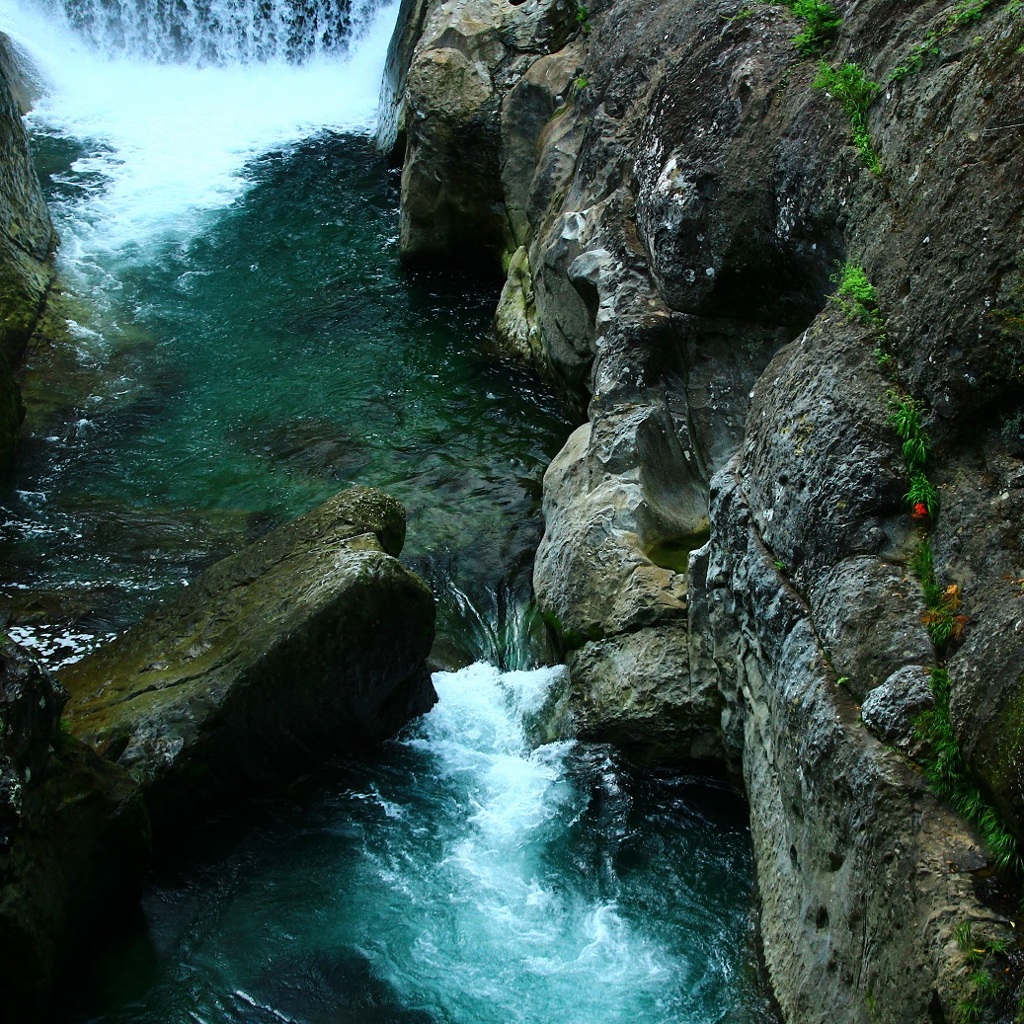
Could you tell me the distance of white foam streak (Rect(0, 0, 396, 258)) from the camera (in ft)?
58.9

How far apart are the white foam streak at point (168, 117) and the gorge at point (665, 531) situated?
11.3 feet

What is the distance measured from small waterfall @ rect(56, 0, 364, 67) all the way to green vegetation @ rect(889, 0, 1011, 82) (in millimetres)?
19396

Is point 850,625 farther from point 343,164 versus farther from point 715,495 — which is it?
point 343,164

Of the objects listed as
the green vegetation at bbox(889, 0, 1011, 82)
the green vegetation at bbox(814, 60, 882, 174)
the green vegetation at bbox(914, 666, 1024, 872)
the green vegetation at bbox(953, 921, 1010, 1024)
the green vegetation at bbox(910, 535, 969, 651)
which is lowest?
the green vegetation at bbox(953, 921, 1010, 1024)

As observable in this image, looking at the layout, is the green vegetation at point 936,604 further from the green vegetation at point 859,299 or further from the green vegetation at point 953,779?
the green vegetation at point 859,299

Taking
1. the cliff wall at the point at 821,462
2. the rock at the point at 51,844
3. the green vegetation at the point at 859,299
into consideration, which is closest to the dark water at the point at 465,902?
the rock at the point at 51,844

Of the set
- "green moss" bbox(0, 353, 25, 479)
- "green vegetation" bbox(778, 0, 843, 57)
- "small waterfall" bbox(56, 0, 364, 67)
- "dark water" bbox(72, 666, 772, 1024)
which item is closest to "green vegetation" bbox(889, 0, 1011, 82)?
"green vegetation" bbox(778, 0, 843, 57)

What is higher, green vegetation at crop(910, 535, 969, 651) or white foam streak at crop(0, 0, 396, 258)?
white foam streak at crop(0, 0, 396, 258)

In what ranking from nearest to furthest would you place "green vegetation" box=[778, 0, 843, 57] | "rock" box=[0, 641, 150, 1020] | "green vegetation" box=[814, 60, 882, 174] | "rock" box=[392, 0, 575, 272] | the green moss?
"rock" box=[0, 641, 150, 1020] < "green vegetation" box=[814, 60, 882, 174] < "green vegetation" box=[778, 0, 843, 57] < the green moss < "rock" box=[392, 0, 575, 272]

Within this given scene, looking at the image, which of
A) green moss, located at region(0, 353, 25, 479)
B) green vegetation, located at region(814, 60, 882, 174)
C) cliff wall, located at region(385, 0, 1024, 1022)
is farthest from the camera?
green moss, located at region(0, 353, 25, 479)

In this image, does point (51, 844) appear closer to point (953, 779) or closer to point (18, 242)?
point (953, 779)

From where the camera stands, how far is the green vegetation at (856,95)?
719cm

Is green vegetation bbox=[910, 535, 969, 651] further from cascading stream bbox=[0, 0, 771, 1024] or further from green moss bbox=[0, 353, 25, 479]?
green moss bbox=[0, 353, 25, 479]

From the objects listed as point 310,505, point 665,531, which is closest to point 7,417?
point 310,505
